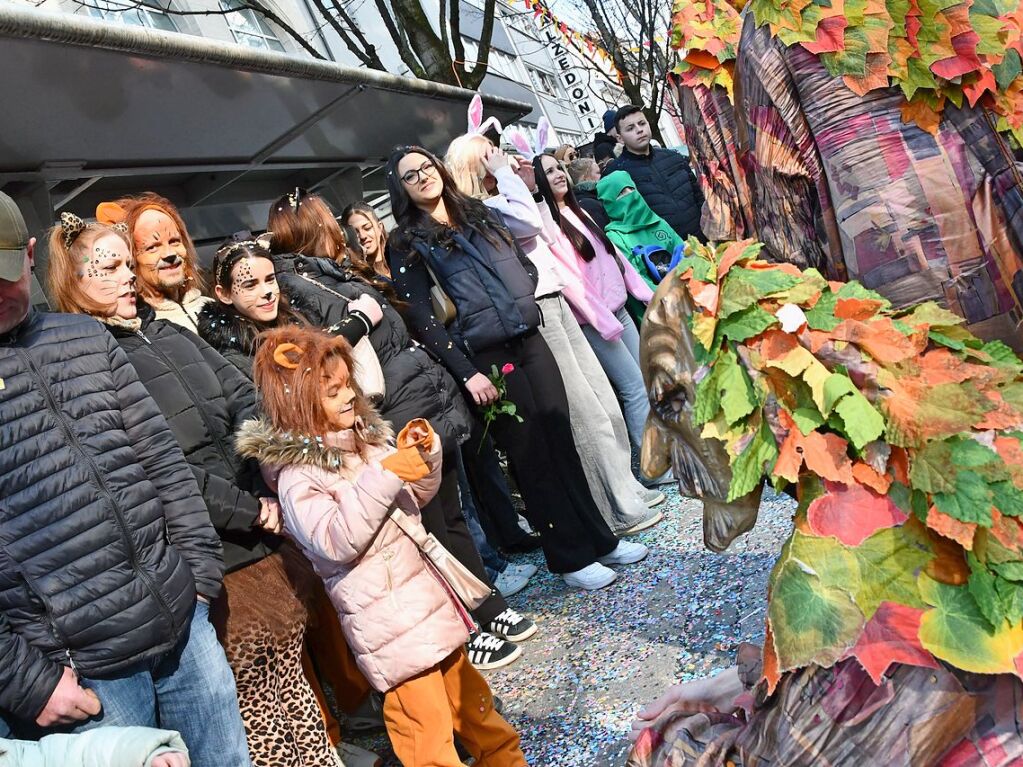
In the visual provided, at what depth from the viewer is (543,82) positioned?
96.4ft

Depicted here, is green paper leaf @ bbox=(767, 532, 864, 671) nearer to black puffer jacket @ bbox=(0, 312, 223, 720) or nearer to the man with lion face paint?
black puffer jacket @ bbox=(0, 312, 223, 720)

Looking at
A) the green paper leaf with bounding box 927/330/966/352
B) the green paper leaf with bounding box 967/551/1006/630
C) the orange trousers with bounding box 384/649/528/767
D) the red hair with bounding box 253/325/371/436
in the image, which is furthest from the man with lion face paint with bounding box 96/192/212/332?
the green paper leaf with bounding box 967/551/1006/630

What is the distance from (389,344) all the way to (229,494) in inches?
39.5

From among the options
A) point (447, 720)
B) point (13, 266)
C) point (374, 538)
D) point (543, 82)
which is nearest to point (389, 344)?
point (374, 538)

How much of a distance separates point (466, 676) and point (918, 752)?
1.57 meters

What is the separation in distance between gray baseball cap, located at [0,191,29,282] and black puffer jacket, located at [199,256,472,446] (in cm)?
130

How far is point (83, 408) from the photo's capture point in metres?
2.16

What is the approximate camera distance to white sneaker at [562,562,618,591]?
3801mm

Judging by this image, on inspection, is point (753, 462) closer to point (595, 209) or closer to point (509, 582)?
point (509, 582)

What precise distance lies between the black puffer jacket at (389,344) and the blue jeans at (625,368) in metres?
1.30

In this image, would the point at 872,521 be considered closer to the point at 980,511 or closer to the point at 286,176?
the point at 980,511

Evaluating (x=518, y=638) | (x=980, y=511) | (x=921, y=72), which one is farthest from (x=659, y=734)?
(x=518, y=638)

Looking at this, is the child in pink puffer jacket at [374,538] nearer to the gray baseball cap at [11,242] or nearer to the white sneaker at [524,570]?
the gray baseball cap at [11,242]

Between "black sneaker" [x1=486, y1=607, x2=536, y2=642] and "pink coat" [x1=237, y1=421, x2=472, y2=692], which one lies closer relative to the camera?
"pink coat" [x1=237, y1=421, x2=472, y2=692]
